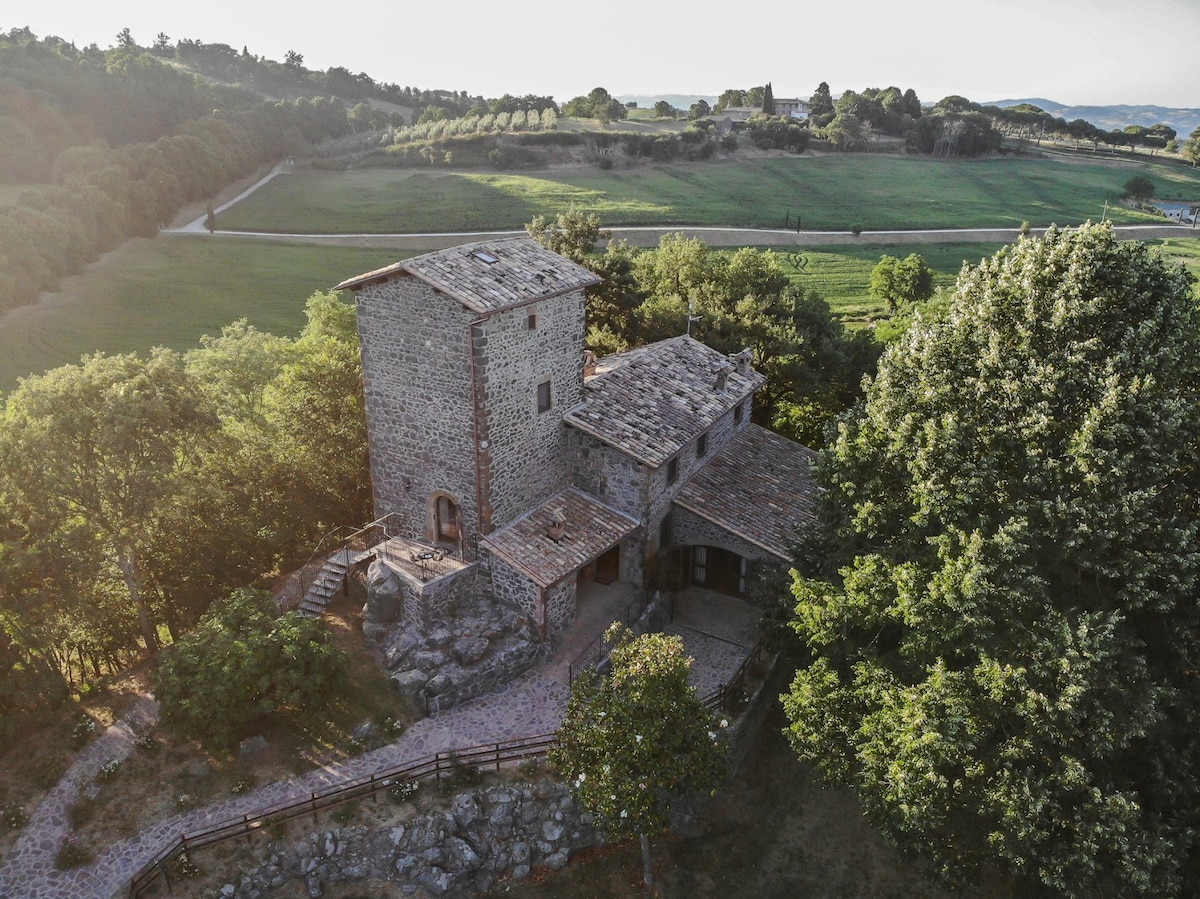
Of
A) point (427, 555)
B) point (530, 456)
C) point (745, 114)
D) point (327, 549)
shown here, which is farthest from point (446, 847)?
point (745, 114)

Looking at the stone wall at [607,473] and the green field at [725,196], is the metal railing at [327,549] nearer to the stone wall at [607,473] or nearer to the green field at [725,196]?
the stone wall at [607,473]

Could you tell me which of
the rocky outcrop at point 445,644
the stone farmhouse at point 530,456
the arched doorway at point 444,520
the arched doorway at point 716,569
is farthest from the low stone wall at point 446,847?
the arched doorway at point 716,569

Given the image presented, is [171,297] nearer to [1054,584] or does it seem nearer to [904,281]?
[904,281]

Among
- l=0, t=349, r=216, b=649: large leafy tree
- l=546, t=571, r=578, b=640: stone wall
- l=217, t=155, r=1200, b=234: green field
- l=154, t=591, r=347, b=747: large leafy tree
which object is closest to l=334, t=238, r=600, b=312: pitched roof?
l=0, t=349, r=216, b=649: large leafy tree

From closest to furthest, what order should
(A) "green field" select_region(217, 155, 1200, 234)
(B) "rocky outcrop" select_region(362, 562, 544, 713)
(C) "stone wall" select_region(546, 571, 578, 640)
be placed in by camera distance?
(B) "rocky outcrop" select_region(362, 562, 544, 713)
(C) "stone wall" select_region(546, 571, 578, 640)
(A) "green field" select_region(217, 155, 1200, 234)

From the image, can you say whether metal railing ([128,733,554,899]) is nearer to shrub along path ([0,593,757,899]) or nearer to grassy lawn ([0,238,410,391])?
shrub along path ([0,593,757,899])

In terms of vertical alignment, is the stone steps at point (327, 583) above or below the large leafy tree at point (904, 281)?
below

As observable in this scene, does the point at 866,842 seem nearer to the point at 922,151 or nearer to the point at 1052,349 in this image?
the point at 1052,349
